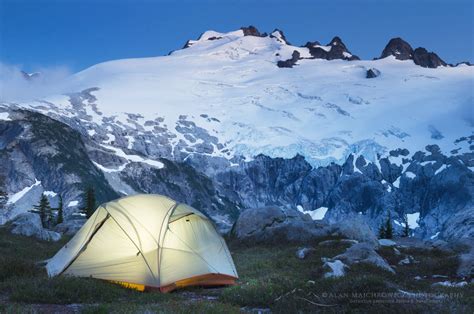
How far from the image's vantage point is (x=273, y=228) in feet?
A: 122

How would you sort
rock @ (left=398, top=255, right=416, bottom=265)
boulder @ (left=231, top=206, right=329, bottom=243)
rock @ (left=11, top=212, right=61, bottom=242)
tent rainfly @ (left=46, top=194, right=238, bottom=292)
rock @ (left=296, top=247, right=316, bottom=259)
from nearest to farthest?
tent rainfly @ (left=46, top=194, right=238, bottom=292) < rock @ (left=398, top=255, right=416, bottom=265) < rock @ (left=296, top=247, right=316, bottom=259) < boulder @ (left=231, top=206, right=329, bottom=243) < rock @ (left=11, top=212, right=61, bottom=242)

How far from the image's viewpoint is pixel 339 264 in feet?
67.7

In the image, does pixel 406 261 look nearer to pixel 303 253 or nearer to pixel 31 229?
pixel 303 253

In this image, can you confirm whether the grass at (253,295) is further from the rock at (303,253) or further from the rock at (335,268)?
the rock at (303,253)

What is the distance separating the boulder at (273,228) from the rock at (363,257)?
1099cm

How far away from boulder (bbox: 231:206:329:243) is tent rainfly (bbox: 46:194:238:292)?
655 inches

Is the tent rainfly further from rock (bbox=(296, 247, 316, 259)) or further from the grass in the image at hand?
rock (bbox=(296, 247, 316, 259))

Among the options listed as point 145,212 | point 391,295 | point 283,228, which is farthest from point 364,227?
point 391,295

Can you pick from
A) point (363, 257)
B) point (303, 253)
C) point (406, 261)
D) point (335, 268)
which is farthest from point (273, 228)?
point (335, 268)

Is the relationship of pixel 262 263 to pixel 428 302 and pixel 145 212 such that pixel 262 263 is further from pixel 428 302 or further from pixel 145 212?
pixel 428 302

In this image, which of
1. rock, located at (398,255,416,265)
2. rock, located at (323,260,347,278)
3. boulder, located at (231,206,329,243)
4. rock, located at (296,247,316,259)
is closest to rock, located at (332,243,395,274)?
rock, located at (323,260,347,278)

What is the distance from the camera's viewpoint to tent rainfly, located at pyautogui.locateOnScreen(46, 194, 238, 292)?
1756cm

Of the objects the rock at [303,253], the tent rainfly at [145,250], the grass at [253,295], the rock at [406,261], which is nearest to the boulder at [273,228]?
the rock at [303,253]

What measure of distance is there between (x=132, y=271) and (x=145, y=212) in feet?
7.98
